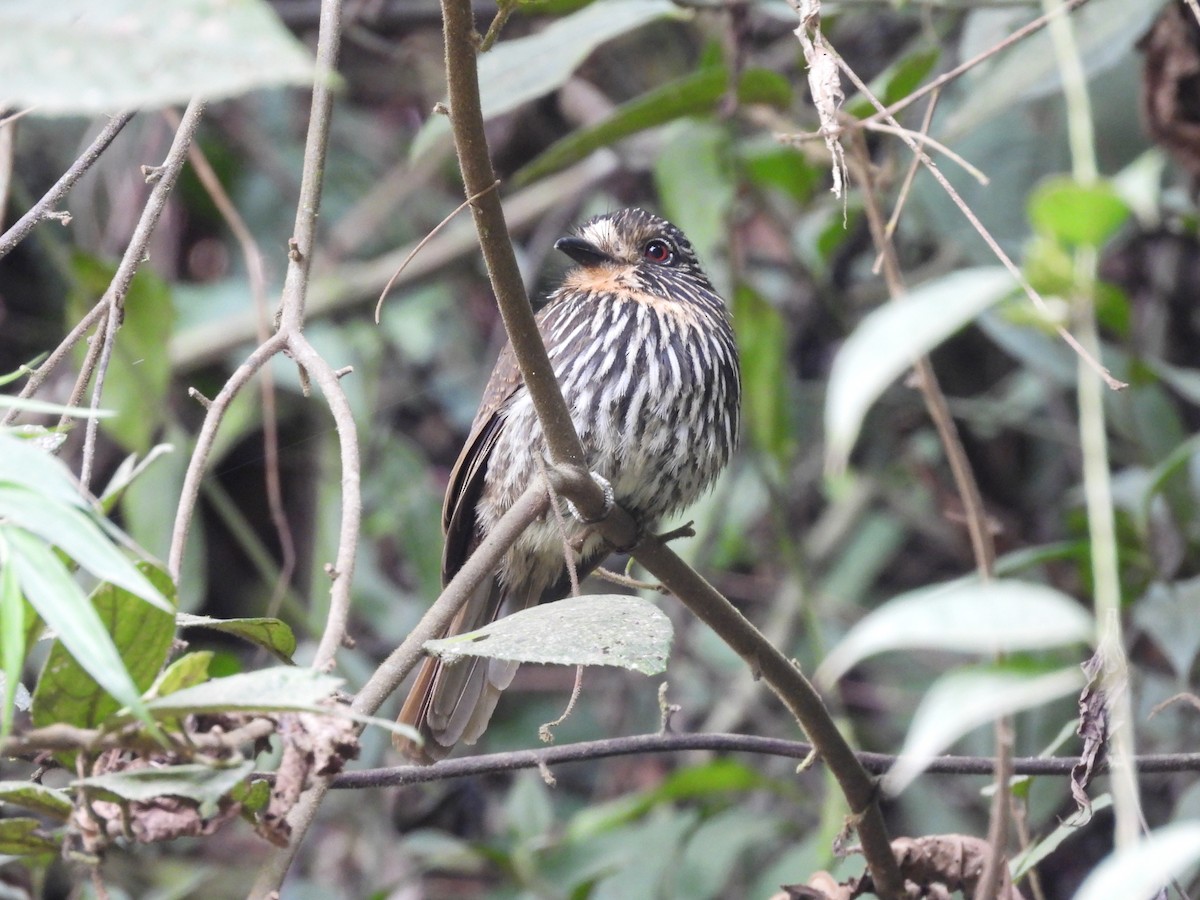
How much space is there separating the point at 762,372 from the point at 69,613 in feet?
8.37

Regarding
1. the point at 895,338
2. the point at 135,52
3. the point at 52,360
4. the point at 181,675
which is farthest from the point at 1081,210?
the point at 52,360

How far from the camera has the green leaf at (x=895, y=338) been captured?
66 centimetres

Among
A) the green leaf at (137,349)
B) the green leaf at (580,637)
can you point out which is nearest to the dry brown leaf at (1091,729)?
the green leaf at (580,637)

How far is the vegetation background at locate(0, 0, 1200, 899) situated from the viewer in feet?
9.80

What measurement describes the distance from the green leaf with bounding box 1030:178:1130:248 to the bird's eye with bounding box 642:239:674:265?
234 centimetres

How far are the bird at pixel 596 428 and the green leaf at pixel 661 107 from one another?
6.8 inches

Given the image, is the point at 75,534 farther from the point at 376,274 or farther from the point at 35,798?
the point at 376,274

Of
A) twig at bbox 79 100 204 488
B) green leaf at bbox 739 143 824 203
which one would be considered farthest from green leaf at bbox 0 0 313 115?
green leaf at bbox 739 143 824 203

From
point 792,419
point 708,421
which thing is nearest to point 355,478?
point 708,421

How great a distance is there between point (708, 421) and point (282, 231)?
217 centimetres

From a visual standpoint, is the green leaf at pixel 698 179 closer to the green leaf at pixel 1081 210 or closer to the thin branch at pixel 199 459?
the thin branch at pixel 199 459

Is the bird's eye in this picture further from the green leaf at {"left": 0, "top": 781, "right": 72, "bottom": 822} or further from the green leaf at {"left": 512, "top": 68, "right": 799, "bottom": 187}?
the green leaf at {"left": 0, "top": 781, "right": 72, "bottom": 822}

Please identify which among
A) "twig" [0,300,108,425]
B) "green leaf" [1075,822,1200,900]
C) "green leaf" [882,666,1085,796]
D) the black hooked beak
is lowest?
"green leaf" [1075,822,1200,900]

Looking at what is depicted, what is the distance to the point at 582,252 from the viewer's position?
289 cm
